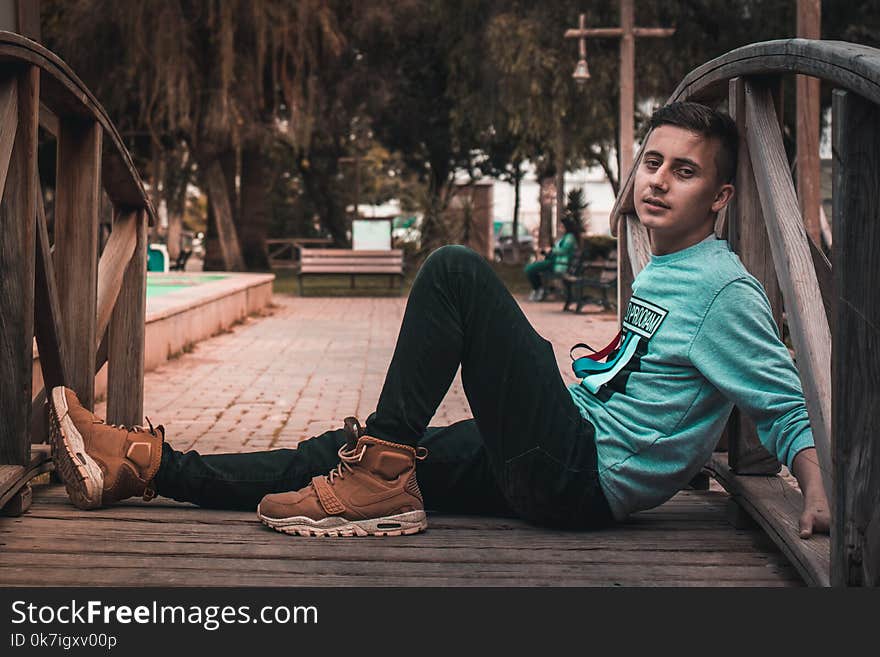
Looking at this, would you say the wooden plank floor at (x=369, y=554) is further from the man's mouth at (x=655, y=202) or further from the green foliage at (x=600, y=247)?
the green foliage at (x=600, y=247)

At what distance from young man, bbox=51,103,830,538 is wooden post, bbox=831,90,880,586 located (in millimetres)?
645

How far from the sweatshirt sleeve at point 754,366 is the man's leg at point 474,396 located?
14.8 inches

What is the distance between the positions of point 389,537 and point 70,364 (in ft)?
4.61

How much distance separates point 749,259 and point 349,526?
4.42ft

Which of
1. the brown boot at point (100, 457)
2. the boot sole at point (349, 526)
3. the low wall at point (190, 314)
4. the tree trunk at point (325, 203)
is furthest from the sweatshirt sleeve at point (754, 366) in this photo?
the tree trunk at point (325, 203)

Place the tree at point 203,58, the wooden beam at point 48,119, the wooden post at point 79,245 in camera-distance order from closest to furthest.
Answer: the wooden beam at point 48,119 < the wooden post at point 79,245 < the tree at point 203,58

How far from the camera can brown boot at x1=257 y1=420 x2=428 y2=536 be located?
10.2 feet

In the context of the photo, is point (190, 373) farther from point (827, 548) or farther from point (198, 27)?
point (198, 27)

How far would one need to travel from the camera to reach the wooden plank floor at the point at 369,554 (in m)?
2.76

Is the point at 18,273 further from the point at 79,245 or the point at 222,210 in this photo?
the point at 222,210

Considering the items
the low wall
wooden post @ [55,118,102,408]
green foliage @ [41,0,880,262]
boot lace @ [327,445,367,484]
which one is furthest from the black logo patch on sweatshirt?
green foliage @ [41,0,880,262]

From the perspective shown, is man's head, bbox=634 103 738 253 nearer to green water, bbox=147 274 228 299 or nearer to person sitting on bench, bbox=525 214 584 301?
green water, bbox=147 274 228 299

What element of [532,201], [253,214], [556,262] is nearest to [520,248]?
[253,214]
